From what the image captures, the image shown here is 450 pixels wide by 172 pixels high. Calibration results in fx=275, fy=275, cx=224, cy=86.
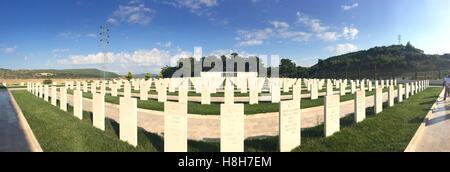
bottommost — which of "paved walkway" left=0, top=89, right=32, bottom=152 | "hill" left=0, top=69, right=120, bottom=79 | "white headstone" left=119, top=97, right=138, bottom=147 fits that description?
"paved walkway" left=0, top=89, right=32, bottom=152

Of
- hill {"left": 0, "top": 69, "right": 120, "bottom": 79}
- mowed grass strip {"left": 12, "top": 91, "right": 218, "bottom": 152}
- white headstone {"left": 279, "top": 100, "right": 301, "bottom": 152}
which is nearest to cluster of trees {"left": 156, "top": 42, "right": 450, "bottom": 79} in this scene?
hill {"left": 0, "top": 69, "right": 120, "bottom": 79}

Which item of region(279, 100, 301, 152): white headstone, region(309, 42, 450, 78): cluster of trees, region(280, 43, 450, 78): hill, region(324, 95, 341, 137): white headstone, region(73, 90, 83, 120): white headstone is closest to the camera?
region(279, 100, 301, 152): white headstone

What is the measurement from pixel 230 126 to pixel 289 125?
1326 mm

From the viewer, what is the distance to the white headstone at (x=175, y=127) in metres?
5.18

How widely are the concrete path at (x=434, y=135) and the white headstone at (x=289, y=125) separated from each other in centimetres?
229

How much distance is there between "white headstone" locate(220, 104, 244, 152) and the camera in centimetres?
495

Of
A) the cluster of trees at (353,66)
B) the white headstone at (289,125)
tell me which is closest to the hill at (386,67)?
the cluster of trees at (353,66)

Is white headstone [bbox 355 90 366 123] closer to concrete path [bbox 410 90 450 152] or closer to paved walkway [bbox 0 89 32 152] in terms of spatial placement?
concrete path [bbox 410 90 450 152]

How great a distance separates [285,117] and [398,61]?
57150mm

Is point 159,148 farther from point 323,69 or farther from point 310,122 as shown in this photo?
point 323,69

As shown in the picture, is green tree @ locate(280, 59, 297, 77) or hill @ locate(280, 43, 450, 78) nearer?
hill @ locate(280, 43, 450, 78)

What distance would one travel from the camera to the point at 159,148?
228 inches
